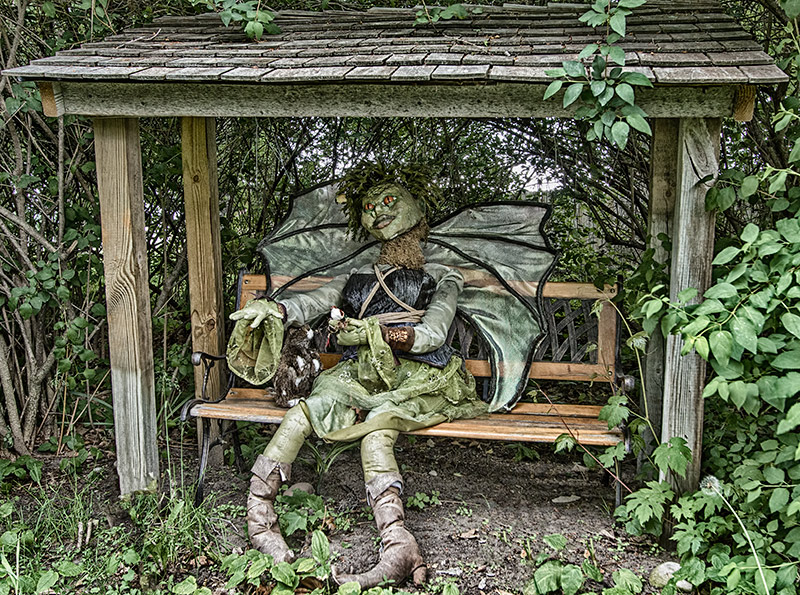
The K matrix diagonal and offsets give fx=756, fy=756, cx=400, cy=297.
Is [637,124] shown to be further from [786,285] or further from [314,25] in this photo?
[314,25]

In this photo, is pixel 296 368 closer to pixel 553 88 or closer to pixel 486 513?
pixel 486 513

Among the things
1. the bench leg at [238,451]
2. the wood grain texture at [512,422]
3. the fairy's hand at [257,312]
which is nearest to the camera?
the wood grain texture at [512,422]

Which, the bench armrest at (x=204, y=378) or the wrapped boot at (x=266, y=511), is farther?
the bench armrest at (x=204, y=378)

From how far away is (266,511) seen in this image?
342 centimetres

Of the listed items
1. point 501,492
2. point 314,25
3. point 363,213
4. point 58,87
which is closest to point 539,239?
point 363,213

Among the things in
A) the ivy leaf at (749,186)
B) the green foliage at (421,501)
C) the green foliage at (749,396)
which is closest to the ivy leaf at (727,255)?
the green foliage at (749,396)

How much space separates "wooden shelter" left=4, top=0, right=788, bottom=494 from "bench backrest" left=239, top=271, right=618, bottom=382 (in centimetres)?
32

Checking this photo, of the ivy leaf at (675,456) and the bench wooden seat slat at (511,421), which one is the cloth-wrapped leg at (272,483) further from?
the ivy leaf at (675,456)

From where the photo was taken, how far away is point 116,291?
366 centimetres

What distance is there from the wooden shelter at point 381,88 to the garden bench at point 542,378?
29 centimetres

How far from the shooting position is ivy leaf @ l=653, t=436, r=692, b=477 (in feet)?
10.2

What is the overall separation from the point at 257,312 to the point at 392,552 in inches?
52.8

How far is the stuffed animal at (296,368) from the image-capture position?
3863 mm

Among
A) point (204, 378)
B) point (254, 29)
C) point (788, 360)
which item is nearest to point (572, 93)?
point (788, 360)
